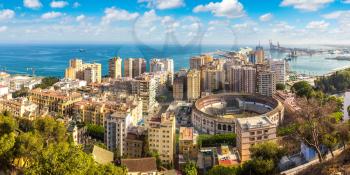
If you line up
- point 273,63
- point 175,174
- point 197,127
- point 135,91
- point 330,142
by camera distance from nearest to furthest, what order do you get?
point 330,142 < point 175,174 < point 197,127 < point 135,91 < point 273,63

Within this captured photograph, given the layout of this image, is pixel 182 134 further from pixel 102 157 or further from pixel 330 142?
pixel 330 142

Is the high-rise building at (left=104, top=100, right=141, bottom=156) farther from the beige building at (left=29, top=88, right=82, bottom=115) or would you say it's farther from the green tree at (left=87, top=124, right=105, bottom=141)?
the beige building at (left=29, top=88, right=82, bottom=115)

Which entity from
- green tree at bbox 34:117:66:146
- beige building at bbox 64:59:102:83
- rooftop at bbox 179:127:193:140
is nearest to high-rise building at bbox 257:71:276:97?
rooftop at bbox 179:127:193:140

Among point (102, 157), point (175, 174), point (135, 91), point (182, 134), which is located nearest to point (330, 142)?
point (175, 174)

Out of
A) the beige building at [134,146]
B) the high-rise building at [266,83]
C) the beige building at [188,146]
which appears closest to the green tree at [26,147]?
the beige building at [134,146]

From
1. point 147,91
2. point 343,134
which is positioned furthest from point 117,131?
point 147,91

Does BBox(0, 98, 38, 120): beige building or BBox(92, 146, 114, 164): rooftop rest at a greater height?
BBox(0, 98, 38, 120): beige building

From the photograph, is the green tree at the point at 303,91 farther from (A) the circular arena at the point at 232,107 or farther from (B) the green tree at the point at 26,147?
(B) the green tree at the point at 26,147
